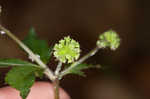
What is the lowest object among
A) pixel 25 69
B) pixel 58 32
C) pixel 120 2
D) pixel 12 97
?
pixel 25 69

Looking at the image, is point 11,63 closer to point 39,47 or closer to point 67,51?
point 39,47

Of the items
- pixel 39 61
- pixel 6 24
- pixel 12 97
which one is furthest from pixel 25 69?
pixel 6 24

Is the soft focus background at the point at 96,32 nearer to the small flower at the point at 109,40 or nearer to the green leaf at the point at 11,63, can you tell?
the green leaf at the point at 11,63

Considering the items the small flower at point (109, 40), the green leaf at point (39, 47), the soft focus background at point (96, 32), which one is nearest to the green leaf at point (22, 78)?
the green leaf at point (39, 47)

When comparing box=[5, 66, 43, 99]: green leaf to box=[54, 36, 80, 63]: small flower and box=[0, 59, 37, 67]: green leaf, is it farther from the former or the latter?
box=[54, 36, 80, 63]: small flower

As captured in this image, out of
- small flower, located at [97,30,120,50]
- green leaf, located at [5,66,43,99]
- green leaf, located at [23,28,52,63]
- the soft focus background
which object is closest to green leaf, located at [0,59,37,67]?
green leaf, located at [5,66,43,99]

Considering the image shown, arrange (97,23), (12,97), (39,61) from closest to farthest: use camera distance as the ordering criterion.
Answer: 1. (39,61)
2. (12,97)
3. (97,23)

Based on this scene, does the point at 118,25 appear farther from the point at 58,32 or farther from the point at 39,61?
the point at 39,61
